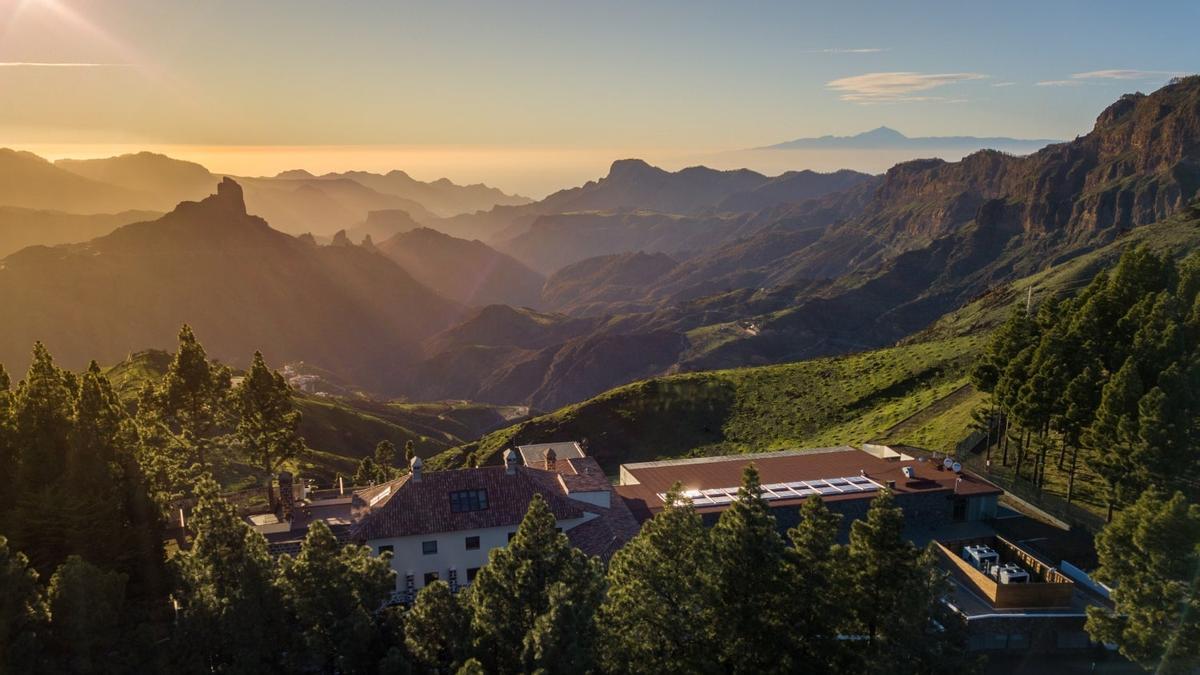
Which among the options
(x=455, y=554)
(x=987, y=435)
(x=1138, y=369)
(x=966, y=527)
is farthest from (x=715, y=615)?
(x=987, y=435)

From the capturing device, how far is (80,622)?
24781 millimetres

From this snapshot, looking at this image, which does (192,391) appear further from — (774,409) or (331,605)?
(774,409)

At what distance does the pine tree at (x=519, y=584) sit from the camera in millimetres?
24859

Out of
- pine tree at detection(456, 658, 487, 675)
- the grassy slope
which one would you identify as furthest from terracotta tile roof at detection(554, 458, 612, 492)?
the grassy slope

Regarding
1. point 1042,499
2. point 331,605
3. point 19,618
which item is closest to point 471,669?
point 331,605

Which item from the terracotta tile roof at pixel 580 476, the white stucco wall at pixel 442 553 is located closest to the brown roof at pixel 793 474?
the terracotta tile roof at pixel 580 476

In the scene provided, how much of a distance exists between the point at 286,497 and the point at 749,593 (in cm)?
3718

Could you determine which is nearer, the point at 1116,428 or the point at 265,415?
the point at 1116,428

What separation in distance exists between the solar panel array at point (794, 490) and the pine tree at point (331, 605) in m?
26.1

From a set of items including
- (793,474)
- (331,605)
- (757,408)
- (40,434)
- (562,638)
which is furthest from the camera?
(757,408)

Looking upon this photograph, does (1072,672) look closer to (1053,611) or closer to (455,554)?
(1053,611)

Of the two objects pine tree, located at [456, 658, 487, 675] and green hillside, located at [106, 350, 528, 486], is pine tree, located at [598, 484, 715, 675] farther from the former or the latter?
green hillside, located at [106, 350, 528, 486]

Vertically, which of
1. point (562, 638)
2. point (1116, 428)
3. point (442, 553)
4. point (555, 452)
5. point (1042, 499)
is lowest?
point (1042, 499)

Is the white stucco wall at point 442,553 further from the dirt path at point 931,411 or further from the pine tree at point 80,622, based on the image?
the dirt path at point 931,411
